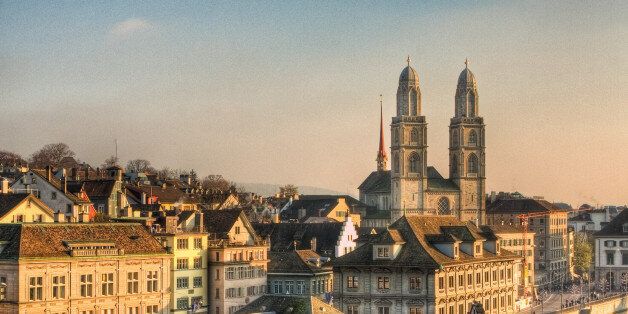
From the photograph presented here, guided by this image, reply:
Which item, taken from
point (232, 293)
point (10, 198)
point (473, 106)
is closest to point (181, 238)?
point (232, 293)

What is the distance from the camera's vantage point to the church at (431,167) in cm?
17238

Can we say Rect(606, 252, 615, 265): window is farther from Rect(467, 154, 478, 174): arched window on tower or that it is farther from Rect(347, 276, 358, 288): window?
Rect(347, 276, 358, 288): window

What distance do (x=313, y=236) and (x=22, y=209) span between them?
35.7m

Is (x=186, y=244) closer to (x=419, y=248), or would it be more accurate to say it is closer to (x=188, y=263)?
(x=188, y=263)

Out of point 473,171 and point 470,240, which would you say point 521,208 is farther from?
point 470,240

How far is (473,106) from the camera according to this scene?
17950cm

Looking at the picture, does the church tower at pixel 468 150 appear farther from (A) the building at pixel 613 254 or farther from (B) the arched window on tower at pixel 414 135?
(A) the building at pixel 613 254

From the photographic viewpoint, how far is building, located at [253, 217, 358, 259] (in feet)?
379

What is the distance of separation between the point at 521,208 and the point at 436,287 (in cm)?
9864

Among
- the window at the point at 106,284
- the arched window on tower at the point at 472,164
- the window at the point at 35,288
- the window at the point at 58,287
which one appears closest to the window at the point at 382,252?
the window at the point at 106,284

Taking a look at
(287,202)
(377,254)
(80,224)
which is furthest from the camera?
(287,202)

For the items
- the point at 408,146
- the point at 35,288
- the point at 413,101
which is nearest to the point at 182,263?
the point at 35,288

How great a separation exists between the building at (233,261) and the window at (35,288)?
18451 millimetres

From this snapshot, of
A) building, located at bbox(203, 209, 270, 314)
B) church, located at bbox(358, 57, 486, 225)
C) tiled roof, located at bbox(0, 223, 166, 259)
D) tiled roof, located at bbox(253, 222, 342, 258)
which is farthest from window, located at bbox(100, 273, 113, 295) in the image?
church, located at bbox(358, 57, 486, 225)
